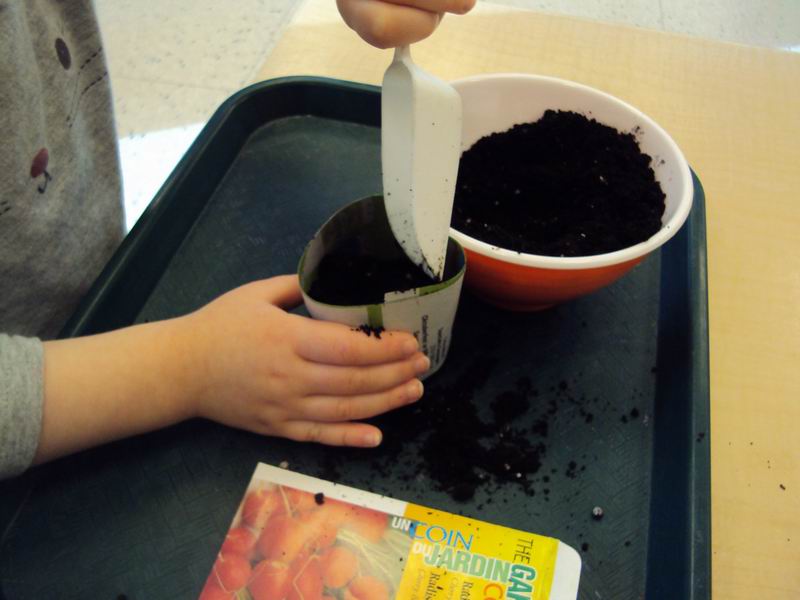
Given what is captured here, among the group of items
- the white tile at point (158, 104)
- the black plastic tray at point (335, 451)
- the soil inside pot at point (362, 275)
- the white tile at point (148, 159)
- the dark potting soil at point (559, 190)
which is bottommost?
the white tile at point (148, 159)

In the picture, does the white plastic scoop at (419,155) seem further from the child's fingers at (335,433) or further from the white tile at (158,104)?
the white tile at (158,104)

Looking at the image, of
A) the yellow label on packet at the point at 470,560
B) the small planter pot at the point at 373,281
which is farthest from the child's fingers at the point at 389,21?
the yellow label on packet at the point at 470,560

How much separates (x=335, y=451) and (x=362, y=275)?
143mm

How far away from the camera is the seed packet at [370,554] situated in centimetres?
42

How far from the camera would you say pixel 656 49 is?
2.77 feet

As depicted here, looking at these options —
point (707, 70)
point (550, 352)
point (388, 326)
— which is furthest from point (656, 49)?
point (388, 326)

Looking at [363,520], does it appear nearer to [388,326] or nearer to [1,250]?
[388,326]

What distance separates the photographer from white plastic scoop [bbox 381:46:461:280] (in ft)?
1.23

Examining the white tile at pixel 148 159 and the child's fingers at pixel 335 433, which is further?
the white tile at pixel 148 159

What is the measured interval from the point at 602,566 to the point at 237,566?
263 mm

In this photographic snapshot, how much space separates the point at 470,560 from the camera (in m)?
0.43

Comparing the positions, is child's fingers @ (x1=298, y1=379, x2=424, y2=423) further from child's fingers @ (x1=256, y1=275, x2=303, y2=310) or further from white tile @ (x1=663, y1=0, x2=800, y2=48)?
white tile @ (x1=663, y1=0, x2=800, y2=48)

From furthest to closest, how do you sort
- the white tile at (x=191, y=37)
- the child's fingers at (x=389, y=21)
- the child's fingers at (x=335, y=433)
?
the white tile at (x=191, y=37) → the child's fingers at (x=335, y=433) → the child's fingers at (x=389, y=21)

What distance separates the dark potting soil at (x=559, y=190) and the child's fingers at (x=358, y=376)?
0.12 meters
